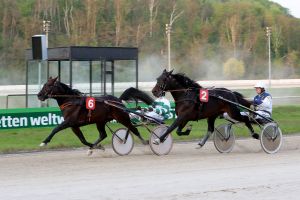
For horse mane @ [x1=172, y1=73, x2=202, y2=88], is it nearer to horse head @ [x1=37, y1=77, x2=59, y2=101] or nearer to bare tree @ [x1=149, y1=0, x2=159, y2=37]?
horse head @ [x1=37, y1=77, x2=59, y2=101]

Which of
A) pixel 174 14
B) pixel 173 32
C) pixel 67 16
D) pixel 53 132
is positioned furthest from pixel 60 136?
pixel 174 14

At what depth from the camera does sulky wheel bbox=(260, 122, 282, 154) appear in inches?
536

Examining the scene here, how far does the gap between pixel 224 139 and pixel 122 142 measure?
7.07 feet

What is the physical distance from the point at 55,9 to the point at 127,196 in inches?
2082

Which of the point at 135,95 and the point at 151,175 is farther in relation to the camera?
the point at 135,95

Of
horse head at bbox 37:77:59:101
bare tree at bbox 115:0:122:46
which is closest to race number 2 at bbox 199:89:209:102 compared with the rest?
horse head at bbox 37:77:59:101

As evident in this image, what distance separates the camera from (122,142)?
1352 cm

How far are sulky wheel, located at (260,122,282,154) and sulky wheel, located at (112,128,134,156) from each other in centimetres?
261

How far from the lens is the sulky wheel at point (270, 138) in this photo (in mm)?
13617

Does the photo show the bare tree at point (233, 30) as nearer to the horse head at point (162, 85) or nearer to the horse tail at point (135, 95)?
the horse tail at point (135, 95)

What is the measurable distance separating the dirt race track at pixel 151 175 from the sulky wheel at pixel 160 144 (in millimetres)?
145

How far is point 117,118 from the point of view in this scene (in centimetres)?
1355

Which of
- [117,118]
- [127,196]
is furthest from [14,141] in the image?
[127,196]

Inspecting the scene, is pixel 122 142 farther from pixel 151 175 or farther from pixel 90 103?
pixel 151 175
